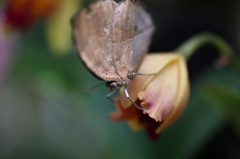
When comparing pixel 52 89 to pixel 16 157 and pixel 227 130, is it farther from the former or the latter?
pixel 16 157

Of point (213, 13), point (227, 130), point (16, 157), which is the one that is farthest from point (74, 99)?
point (16, 157)

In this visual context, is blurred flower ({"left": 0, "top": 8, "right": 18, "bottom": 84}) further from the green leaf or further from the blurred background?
the green leaf

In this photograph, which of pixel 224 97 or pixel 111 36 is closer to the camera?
pixel 111 36

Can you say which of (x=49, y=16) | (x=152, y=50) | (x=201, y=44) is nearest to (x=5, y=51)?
(x=49, y=16)

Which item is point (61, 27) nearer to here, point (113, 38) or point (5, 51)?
point (5, 51)

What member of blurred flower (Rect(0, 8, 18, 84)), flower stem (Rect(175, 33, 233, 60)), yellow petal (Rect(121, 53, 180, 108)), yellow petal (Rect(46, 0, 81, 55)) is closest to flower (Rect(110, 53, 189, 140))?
yellow petal (Rect(121, 53, 180, 108))

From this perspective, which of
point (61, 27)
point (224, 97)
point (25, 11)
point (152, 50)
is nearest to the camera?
point (224, 97)

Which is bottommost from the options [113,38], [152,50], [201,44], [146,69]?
[152,50]
